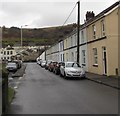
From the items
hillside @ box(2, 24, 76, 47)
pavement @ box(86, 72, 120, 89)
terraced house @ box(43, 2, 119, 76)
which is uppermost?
hillside @ box(2, 24, 76, 47)

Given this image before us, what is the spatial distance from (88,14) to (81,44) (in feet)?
18.4

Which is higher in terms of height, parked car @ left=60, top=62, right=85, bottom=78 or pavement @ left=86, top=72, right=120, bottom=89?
parked car @ left=60, top=62, right=85, bottom=78

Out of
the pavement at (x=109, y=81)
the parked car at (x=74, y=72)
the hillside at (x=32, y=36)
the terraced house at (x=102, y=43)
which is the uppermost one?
the hillside at (x=32, y=36)

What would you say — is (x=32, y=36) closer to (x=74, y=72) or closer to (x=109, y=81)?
(x=74, y=72)

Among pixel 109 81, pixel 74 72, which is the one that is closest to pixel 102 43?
pixel 74 72

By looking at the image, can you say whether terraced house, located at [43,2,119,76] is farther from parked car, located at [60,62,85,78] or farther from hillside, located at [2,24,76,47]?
hillside, located at [2,24,76,47]

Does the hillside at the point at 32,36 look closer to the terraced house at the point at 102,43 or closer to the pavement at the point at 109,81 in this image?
the terraced house at the point at 102,43

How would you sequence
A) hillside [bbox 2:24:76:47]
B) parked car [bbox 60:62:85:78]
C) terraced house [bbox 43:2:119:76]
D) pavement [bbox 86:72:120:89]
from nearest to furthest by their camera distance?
pavement [bbox 86:72:120:89] < parked car [bbox 60:62:85:78] < terraced house [bbox 43:2:119:76] < hillside [bbox 2:24:76:47]

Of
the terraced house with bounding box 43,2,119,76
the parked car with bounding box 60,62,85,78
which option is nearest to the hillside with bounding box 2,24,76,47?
the terraced house with bounding box 43,2,119,76

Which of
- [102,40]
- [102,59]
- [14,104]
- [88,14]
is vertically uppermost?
[88,14]

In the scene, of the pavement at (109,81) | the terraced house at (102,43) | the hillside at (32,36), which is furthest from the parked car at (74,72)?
the hillside at (32,36)

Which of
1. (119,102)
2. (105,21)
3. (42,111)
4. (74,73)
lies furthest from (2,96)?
(105,21)

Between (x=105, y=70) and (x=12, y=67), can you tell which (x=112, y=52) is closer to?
(x=105, y=70)

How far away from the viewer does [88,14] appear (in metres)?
41.3
